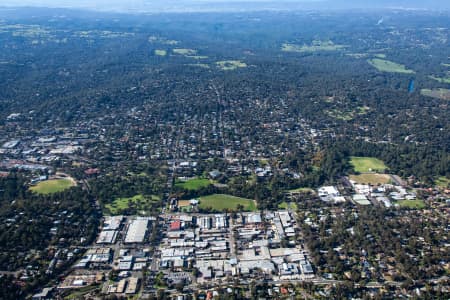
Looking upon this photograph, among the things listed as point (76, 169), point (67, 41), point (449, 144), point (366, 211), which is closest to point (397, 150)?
point (449, 144)

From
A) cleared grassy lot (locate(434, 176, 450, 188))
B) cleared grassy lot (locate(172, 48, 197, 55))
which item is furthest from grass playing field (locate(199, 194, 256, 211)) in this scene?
cleared grassy lot (locate(172, 48, 197, 55))

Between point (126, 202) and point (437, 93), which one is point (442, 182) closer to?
point (126, 202)

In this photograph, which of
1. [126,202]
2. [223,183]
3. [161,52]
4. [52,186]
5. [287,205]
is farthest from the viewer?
[161,52]

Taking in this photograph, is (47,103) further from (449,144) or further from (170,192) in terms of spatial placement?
(449,144)

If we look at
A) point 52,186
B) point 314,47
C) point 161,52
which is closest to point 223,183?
point 52,186

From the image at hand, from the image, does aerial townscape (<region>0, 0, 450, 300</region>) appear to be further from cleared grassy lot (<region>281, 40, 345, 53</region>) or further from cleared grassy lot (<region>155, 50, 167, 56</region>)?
cleared grassy lot (<region>281, 40, 345, 53</region>)

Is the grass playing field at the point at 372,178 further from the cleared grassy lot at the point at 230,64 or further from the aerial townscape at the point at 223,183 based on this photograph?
the cleared grassy lot at the point at 230,64

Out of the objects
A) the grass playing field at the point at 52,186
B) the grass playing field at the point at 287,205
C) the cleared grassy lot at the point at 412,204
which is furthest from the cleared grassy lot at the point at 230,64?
the cleared grassy lot at the point at 412,204

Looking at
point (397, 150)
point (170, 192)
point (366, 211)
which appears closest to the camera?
point (366, 211)
